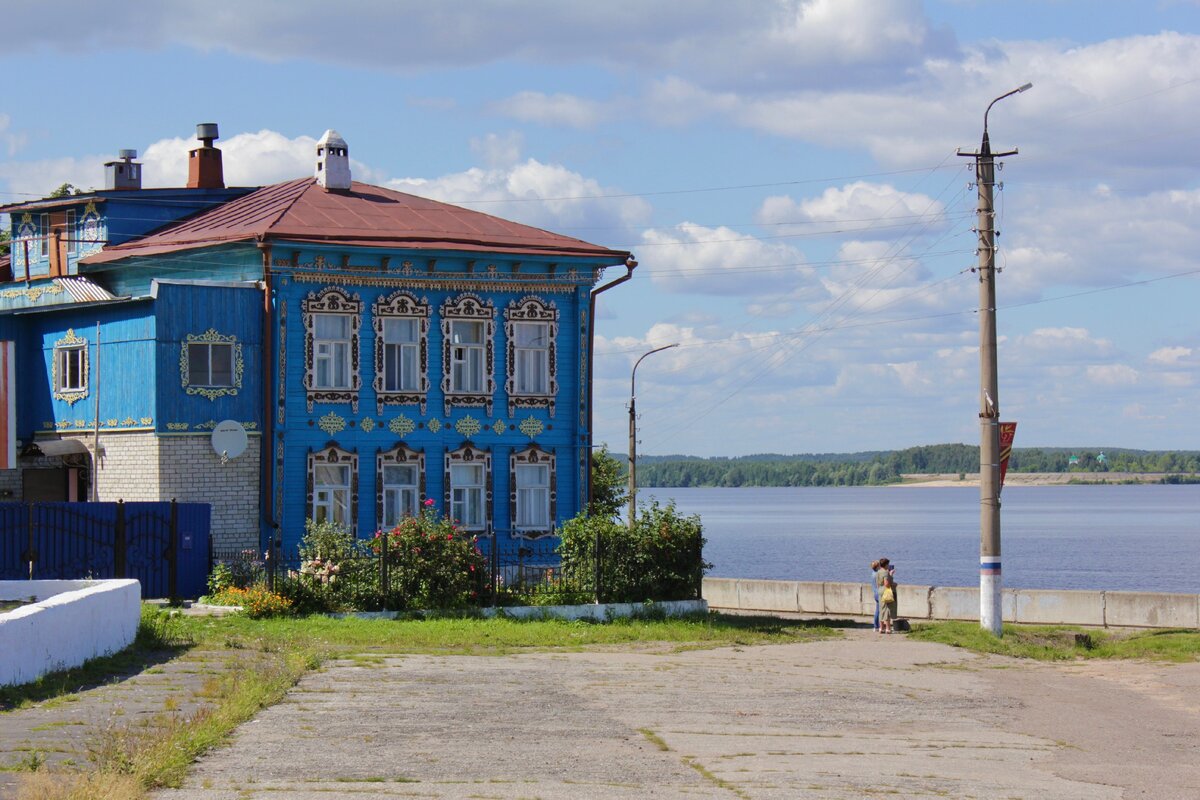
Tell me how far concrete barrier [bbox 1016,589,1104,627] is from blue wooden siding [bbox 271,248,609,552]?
10172 millimetres

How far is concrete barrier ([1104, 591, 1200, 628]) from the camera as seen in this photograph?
33250mm

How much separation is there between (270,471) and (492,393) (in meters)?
5.37

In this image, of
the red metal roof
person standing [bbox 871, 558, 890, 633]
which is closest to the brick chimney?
the red metal roof

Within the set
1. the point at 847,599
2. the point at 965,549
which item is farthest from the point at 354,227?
the point at 965,549

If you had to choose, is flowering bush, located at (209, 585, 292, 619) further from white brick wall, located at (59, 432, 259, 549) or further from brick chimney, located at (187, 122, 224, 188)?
brick chimney, located at (187, 122, 224, 188)

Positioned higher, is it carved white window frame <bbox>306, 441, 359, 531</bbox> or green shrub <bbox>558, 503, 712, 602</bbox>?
carved white window frame <bbox>306, 441, 359, 531</bbox>

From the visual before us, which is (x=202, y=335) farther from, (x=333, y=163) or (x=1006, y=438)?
(x=1006, y=438)

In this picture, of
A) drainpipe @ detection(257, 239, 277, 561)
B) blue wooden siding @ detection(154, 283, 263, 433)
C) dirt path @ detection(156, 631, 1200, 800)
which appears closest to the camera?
dirt path @ detection(156, 631, 1200, 800)

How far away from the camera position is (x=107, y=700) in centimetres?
1681

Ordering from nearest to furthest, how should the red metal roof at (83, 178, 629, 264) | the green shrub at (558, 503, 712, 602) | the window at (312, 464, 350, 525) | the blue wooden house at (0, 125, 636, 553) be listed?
the green shrub at (558, 503, 712, 602)
the blue wooden house at (0, 125, 636, 553)
the window at (312, 464, 350, 525)
the red metal roof at (83, 178, 629, 264)

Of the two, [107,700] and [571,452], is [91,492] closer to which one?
[571,452]

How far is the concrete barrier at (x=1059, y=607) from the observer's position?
3431 cm

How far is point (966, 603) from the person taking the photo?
118 ft

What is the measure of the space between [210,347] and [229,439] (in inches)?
82.0
